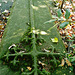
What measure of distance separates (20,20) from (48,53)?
116 cm

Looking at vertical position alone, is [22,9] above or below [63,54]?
above

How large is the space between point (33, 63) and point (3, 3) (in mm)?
2661

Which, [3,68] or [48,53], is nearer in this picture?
[3,68]

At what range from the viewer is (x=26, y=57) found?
1.73m

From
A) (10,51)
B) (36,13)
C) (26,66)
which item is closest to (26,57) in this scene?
(26,66)

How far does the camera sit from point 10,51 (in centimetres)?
179

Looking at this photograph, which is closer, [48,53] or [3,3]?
Result: [48,53]

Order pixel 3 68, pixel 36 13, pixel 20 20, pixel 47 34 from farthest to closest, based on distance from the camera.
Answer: pixel 36 13 → pixel 20 20 → pixel 47 34 → pixel 3 68

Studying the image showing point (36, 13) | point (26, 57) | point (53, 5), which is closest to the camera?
point (26, 57)

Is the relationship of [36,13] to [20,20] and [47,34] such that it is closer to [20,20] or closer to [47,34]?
[20,20]

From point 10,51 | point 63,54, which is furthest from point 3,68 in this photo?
point 63,54

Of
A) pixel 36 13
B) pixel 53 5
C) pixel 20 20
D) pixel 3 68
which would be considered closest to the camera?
pixel 3 68

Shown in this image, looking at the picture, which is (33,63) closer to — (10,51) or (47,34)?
(10,51)

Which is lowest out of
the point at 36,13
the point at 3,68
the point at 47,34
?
the point at 3,68
